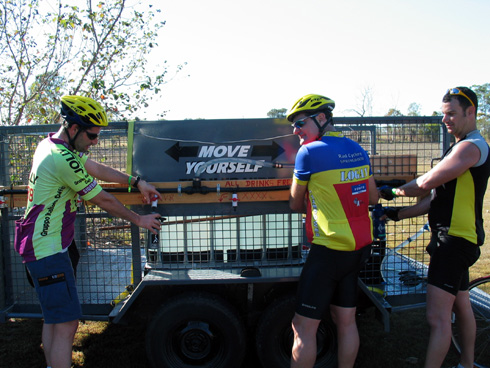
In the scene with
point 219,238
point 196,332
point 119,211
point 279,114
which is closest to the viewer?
point 119,211

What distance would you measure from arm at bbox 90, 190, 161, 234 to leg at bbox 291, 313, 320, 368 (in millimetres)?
1290

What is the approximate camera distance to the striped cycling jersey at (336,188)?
2652 mm

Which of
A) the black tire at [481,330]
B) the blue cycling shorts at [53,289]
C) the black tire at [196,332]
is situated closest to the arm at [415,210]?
the black tire at [481,330]

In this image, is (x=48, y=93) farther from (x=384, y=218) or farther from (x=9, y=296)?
(x=384, y=218)

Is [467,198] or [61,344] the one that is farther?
[467,198]

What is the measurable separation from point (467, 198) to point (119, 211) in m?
2.58

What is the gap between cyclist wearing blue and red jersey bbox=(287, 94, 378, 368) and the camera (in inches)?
105

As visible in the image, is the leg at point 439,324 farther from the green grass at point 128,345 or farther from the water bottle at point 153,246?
the water bottle at point 153,246

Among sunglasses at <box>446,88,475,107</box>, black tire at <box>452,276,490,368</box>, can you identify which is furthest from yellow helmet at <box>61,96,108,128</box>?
black tire at <box>452,276,490,368</box>

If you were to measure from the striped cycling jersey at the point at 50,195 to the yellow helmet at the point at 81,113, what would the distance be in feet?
0.66

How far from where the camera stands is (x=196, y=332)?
3.28m

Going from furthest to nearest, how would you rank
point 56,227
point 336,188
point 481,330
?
point 481,330 → point 56,227 → point 336,188

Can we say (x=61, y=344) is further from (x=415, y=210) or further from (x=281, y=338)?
(x=415, y=210)

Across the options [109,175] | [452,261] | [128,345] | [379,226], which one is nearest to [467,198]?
[452,261]
